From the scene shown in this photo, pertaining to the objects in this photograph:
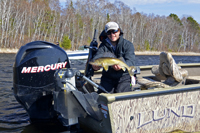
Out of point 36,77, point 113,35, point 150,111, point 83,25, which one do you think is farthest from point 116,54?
point 83,25

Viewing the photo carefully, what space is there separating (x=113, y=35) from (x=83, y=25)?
169ft

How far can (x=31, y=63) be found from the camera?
12.7 feet

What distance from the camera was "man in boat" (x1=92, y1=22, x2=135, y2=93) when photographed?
145 inches

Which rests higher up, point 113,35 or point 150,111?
point 113,35

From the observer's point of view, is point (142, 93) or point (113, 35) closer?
point (142, 93)

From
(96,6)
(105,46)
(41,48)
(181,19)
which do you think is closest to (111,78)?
(105,46)

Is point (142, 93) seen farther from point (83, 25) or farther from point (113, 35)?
point (83, 25)

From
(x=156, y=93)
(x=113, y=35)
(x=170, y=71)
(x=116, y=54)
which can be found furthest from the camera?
(x=170, y=71)

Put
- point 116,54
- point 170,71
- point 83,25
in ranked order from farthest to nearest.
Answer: point 83,25 < point 170,71 < point 116,54

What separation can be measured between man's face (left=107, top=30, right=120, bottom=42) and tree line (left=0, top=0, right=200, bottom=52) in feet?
128

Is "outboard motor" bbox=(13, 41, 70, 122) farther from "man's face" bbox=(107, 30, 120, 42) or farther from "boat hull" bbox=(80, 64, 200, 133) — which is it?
"man's face" bbox=(107, 30, 120, 42)

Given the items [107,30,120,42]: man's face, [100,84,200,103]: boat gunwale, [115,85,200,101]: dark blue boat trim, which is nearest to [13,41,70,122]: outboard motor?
[107,30,120,42]: man's face

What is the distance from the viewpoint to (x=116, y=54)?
3902 millimetres

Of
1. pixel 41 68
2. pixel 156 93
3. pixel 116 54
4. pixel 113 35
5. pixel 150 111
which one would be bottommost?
pixel 150 111
